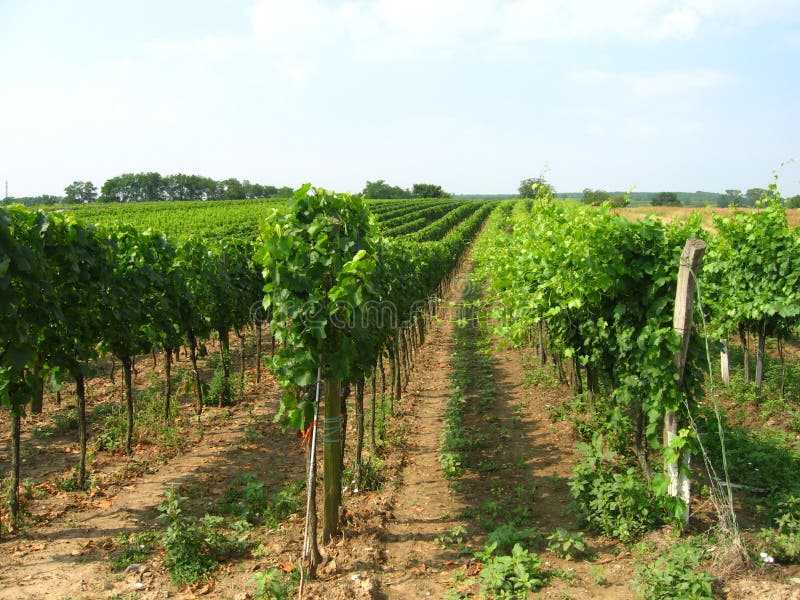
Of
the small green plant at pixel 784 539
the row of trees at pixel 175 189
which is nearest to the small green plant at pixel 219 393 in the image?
the small green plant at pixel 784 539

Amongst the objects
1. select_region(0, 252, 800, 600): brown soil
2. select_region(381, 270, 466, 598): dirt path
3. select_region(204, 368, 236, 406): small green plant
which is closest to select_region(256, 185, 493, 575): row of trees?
select_region(0, 252, 800, 600): brown soil

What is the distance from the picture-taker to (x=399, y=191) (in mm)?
125188

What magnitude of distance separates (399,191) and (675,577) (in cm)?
12385

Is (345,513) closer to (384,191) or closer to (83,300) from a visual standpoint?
(83,300)

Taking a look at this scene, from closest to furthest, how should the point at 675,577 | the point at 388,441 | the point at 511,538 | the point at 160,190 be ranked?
the point at 675,577 < the point at 511,538 < the point at 388,441 < the point at 160,190

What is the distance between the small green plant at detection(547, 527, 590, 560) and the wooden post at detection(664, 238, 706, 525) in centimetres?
95

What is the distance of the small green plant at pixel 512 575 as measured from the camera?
166 inches

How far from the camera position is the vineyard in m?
4.59

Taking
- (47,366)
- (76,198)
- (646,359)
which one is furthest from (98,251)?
(76,198)

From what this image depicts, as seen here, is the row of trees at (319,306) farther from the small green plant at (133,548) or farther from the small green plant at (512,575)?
the small green plant at (133,548)

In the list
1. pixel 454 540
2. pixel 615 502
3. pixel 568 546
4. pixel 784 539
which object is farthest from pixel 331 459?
pixel 784 539

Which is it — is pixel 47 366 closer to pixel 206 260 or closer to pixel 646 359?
pixel 206 260

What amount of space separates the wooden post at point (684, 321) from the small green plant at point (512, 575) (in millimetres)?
1481

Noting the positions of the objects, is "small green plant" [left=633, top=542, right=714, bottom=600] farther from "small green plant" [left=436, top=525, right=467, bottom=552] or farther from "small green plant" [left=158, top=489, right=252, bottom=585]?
"small green plant" [left=158, top=489, right=252, bottom=585]
